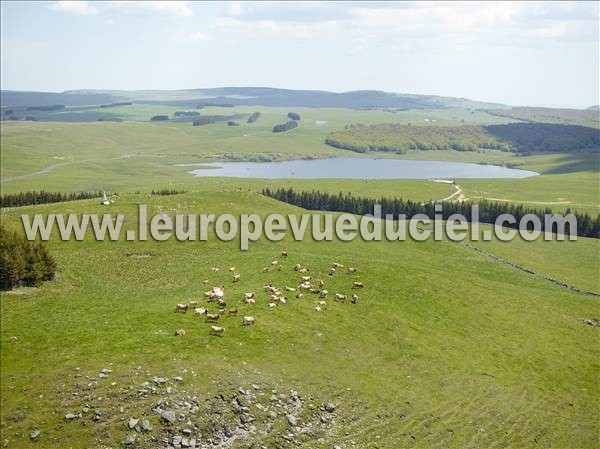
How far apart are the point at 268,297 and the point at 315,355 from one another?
11.0 meters

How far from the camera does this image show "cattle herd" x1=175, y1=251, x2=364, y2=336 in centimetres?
4572

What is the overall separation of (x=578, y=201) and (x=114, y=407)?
203 m

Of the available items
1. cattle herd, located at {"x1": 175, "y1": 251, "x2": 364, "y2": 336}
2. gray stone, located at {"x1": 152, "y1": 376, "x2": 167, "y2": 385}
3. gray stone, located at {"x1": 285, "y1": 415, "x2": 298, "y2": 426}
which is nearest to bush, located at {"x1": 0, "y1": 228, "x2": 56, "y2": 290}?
cattle herd, located at {"x1": 175, "y1": 251, "x2": 364, "y2": 336}

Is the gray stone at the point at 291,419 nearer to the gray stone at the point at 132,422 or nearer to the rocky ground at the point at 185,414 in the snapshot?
the rocky ground at the point at 185,414

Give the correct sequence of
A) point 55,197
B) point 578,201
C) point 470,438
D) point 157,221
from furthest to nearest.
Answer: point 578,201 → point 55,197 → point 157,221 → point 470,438

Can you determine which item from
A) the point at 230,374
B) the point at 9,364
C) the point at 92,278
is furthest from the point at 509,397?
the point at 92,278

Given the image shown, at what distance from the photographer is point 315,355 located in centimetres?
4356

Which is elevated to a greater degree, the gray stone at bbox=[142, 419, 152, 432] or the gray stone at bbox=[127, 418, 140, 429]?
the gray stone at bbox=[127, 418, 140, 429]

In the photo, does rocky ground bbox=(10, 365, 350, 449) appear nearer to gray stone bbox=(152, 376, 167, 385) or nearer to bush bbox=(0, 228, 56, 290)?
gray stone bbox=(152, 376, 167, 385)

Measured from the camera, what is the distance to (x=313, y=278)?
203ft

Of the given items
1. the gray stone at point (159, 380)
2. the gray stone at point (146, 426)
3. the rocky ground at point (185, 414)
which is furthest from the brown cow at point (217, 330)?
the gray stone at point (146, 426)

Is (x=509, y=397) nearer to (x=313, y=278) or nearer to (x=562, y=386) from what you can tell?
(x=562, y=386)

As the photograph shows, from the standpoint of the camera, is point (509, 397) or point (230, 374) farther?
point (509, 397)

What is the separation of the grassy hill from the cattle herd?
82 centimetres
